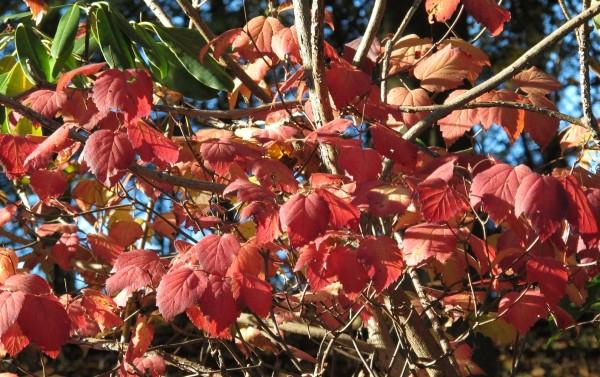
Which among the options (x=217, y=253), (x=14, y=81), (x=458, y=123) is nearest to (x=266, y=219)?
(x=217, y=253)

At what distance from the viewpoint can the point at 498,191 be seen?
1.27 metres

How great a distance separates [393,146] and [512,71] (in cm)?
24

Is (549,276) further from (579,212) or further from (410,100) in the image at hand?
(410,100)

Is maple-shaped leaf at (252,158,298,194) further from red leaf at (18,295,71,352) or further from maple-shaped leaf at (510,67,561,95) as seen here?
maple-shaped leaf at (510,67,561,95)

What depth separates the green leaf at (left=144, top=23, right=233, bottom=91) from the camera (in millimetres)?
1868

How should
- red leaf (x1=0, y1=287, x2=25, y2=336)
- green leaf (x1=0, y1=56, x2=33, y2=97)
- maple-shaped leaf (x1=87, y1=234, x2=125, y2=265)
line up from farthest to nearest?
maple-shaped leaf (x1=87, y1=234, x2=125, y2=265), green leaf (x1=0, y1=56, x2=33, y2=97), red leaf (x1=0, y1=287, x2=25, y2=336)

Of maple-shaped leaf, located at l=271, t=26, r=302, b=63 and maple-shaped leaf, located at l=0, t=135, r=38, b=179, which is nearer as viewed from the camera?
maple-shaped leaf, located at l=0, t=135, r=38, b=179

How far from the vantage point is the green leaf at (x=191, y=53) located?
6.13 feet

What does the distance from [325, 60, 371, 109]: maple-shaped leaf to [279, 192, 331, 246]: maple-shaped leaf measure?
1.20 ft

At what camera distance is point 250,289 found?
57.6 inches

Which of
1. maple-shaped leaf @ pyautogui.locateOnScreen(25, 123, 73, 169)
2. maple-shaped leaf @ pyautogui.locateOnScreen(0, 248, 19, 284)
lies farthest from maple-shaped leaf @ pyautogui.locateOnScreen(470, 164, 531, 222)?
maple-shaped leaf @ pyautogui.locateOnScreen(0, 248, 19, 284)

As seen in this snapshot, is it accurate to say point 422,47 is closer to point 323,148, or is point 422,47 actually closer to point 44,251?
point 323,148

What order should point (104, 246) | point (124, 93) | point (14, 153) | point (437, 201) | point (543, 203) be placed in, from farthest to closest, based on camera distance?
1. point (104, 246)
2. point (14, 153)
3. point (124, 93)
4. point (437, 201)
5. point (543, 203)

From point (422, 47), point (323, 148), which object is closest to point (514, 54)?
point (422, 47)
